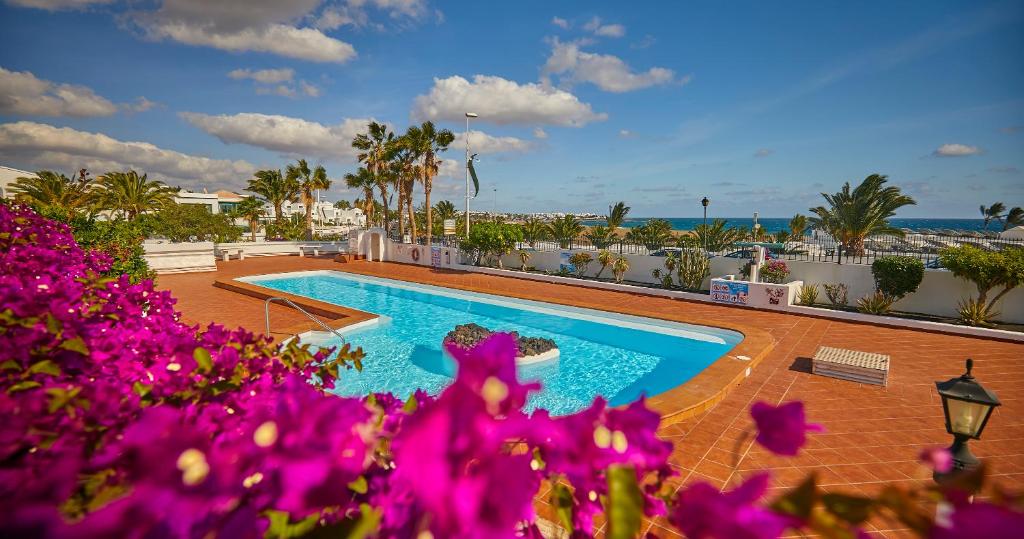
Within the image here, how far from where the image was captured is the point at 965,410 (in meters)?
2.43

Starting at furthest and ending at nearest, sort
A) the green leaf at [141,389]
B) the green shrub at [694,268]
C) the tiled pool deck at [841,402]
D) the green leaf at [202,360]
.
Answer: the green shrub at [694,268], the tiled pool deck at [841,402], the green leaf at [202,360], the green leaf at [141,389]

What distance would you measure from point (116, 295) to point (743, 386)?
7.36 m

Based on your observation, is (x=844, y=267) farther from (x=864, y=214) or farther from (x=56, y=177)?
(x=56, y=177)

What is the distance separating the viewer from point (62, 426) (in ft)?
3.20

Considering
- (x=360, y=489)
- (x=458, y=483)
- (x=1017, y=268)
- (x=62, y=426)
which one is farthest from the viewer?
(x=1017, y=268)

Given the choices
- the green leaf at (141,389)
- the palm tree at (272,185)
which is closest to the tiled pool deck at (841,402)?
the green leaf at (141,389)

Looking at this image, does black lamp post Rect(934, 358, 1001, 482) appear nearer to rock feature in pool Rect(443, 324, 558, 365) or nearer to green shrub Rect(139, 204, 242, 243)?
rock feature in pool Rect(443, 324, 558, 365)

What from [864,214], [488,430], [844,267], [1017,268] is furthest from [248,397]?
[864,214]

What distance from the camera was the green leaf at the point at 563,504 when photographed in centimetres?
93

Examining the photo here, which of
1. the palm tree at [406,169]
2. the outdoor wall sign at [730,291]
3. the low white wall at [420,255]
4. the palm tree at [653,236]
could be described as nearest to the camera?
the outdoor wall sign at [730,291]

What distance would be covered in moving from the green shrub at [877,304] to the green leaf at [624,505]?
13448mm

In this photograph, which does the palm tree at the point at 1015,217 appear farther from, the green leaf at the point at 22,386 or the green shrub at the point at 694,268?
the green leaf at the point at 22,386

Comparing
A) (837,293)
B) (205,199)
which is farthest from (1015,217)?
(205,199)

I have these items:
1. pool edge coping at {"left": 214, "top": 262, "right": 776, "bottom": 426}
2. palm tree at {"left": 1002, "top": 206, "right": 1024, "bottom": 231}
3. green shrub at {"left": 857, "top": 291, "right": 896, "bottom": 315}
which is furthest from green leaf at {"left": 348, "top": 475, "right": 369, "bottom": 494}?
palm tree at {"left": 1002, "top": 206, "right": 1024, "bottom": 231}
